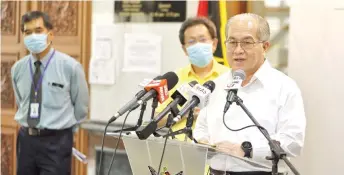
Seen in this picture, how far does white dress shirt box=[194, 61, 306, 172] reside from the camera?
2131 mm

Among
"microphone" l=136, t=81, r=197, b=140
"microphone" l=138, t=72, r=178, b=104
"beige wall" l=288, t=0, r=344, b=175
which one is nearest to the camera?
"microphone" l=136, t=81, r=197, b=140

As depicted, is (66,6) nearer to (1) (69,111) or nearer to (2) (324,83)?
(1) (69,111)

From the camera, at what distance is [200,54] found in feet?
10.5

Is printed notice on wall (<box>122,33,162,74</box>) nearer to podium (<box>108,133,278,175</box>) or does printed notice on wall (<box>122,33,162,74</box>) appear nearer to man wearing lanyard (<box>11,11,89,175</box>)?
man wearing lanyard (<box>11,11,89,175</box>)

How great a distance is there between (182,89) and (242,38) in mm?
525

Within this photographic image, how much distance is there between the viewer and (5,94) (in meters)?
4.88

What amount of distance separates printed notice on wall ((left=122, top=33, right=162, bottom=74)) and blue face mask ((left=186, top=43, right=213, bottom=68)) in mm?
963

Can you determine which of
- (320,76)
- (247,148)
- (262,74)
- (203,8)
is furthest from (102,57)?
(247,148)

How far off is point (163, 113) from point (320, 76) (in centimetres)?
154

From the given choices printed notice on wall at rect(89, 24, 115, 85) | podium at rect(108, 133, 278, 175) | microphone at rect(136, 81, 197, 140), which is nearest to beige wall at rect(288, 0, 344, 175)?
podium at rect(108, 133, 278, 175)

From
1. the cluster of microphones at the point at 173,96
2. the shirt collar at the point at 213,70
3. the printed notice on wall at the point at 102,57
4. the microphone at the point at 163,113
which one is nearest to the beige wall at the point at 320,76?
the shirt collar at the point at 213,70

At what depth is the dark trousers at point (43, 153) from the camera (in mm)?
3688

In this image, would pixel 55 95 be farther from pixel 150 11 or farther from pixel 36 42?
pixel 150 11

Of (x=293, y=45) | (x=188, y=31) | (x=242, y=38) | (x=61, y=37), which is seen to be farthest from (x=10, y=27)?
(x=242, y=38)
